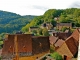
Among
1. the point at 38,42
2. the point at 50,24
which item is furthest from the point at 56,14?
the point at 38,42

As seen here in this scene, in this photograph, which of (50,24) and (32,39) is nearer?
(32,39)

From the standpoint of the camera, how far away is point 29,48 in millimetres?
36312

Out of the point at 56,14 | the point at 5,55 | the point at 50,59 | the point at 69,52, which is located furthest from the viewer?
the point at 56,14

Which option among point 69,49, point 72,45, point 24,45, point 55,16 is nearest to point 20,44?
point 24,45

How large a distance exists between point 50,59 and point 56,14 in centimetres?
14826

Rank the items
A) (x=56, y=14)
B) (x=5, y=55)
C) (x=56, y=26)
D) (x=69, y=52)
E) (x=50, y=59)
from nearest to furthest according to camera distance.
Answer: (x=50, y=59) → (x=69, y=52) → (x=5, y=55) → (x=56, y=26) → (x=56, y=14)

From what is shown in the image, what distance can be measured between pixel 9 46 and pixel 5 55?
1.34m

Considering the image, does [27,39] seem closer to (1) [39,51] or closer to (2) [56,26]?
(1) [39,51]

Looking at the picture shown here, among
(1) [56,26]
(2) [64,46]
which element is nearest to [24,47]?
(2) [64,46]

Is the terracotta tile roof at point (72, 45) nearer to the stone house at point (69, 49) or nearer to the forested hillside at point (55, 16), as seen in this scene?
the stone house at point (69, 49)

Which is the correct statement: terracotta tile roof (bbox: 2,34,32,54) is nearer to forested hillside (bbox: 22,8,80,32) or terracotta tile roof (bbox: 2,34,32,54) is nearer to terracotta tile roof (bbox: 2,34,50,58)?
terracotta tile roof (bbox: 2,34,50,58)

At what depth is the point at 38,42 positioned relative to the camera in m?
37.7

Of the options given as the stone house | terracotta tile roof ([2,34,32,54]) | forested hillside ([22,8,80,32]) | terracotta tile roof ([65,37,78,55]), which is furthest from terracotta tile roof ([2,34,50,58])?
forested hillside ([22,8,80,32])

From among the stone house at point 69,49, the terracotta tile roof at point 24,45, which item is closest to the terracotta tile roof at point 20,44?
the terracotta tile roof at point 24,45
